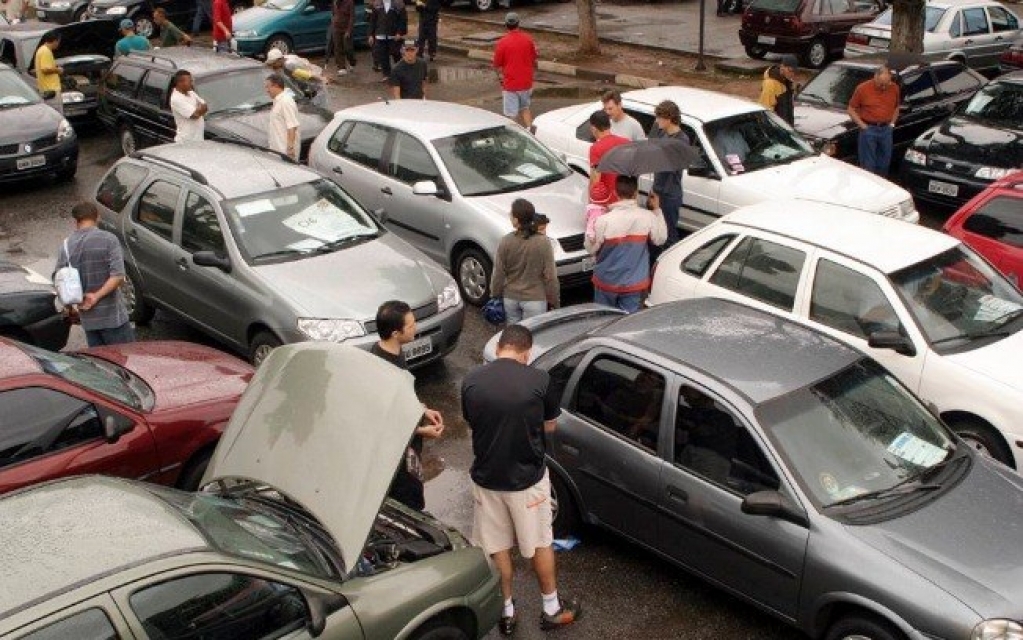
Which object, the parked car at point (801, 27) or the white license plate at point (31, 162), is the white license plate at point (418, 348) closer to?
the white license plate at point (31, 162)

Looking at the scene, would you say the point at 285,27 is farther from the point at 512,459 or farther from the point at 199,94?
the point at 512,459

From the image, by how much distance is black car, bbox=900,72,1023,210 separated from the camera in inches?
508

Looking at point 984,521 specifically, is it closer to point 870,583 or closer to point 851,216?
point 870,583

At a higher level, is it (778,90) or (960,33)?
(778,90)

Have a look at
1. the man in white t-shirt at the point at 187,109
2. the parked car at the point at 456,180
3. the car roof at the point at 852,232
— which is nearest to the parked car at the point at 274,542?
the car roof at the point at 852,232

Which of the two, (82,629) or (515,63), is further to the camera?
(515,63)

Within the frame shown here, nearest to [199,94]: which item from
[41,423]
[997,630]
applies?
[41,423]

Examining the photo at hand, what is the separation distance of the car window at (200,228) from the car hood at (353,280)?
0.56 metres

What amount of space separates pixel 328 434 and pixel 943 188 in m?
10.0

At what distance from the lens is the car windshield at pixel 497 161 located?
36.4 ft

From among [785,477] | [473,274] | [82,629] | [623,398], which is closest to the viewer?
[82,629]

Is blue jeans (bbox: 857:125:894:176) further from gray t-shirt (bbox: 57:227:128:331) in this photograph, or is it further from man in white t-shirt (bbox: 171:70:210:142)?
gray t-shirt (bbox: 57:227:128:331)

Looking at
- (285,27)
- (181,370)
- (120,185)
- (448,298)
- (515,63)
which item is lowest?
(448,298)

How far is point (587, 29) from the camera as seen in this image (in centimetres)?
2214
